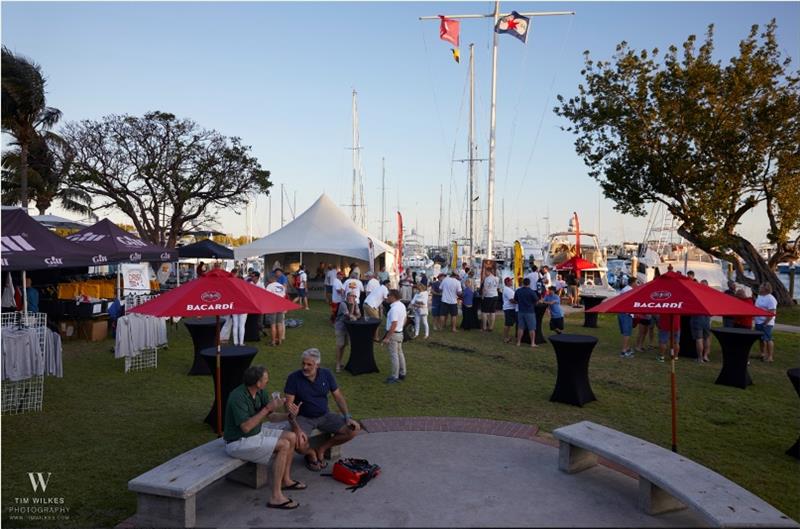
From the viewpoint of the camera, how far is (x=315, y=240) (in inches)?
913

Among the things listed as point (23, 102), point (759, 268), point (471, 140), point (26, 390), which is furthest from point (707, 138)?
point (23, 102)

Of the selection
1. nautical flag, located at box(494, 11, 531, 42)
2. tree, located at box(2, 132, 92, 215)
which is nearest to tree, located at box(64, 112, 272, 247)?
tree, located at box(2, 132, 92, 215)

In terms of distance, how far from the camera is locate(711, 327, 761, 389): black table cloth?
9.59 m

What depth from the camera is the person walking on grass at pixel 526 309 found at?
41.8 ft

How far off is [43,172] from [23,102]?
5542mm

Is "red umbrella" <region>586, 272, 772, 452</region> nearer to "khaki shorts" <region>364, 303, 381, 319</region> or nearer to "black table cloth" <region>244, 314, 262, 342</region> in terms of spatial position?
"khaki shorts" <region>364, 303, 381, 319</region>

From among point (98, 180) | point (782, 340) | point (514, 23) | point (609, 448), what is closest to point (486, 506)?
Result: point (609, 448)

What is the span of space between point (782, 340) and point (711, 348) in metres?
2.98

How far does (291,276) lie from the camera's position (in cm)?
2189

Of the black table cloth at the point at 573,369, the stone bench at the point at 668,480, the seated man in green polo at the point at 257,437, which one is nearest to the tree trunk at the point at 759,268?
the black table cloth at the point at 573,369

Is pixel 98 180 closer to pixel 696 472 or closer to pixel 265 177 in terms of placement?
pixel 265 177

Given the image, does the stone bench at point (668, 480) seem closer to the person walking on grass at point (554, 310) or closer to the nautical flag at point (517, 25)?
the person walking on grass at point (554, 310)

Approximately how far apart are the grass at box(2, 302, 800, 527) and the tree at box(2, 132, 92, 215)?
19.2 m

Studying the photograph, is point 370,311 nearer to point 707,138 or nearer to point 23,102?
point 707,138
